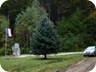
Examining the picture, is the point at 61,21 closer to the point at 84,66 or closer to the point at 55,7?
the point at 55,7

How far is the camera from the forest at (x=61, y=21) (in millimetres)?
7891

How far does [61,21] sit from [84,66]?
1094mm

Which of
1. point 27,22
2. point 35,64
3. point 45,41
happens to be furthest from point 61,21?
point 45,41

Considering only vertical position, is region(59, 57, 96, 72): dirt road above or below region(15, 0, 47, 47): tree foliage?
below

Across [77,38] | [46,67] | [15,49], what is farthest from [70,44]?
[15,49]

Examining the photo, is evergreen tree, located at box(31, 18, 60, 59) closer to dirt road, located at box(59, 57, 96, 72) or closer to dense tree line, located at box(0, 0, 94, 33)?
dense tree line, located at box(0, 0, 94, 33)

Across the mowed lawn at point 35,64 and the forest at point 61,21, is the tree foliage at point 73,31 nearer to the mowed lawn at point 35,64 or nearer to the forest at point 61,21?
the forest at point 61,21

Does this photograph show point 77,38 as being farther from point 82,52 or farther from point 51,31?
point 51,31

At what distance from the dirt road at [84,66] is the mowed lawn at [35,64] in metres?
0.10

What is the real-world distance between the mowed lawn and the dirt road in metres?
0.10

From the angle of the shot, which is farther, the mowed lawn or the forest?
the forest

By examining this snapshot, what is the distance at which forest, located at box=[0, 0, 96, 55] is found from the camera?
25.9 feet

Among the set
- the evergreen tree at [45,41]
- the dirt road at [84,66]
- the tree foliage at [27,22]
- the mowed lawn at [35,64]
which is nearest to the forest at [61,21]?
the tree foliage at [27,22]

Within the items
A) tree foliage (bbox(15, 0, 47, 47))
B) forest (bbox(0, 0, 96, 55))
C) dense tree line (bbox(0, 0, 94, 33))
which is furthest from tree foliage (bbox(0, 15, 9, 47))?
tree foliage (bbox(15, 0, 47, 47))
